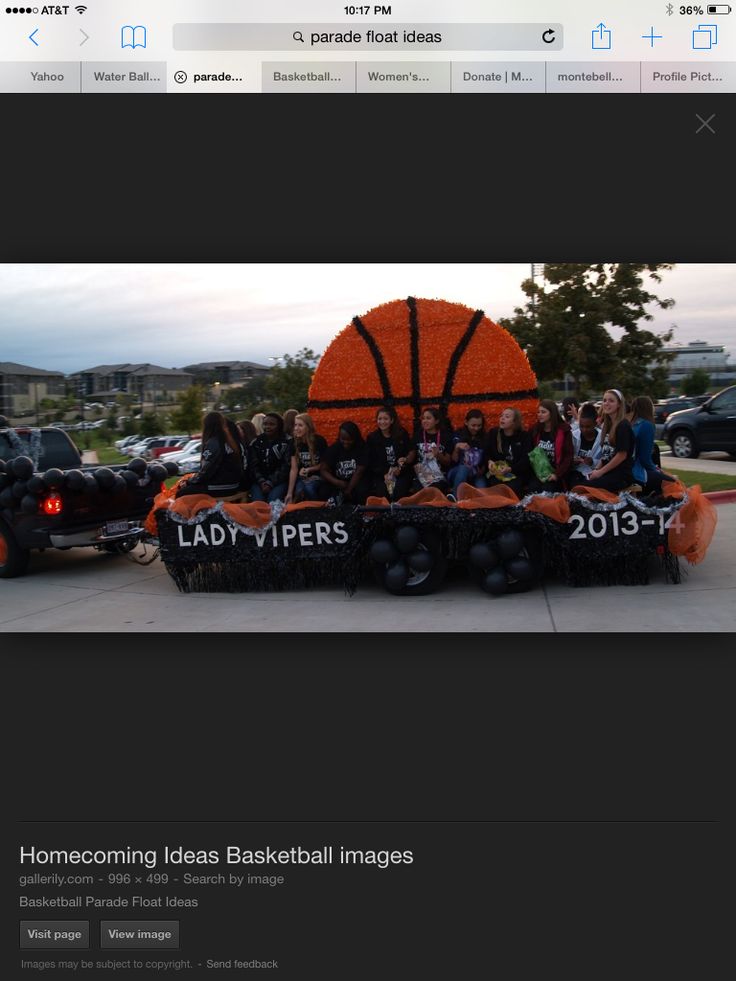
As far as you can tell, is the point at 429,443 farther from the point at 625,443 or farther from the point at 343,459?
the point at 625,443

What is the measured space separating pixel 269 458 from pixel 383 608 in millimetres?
2248

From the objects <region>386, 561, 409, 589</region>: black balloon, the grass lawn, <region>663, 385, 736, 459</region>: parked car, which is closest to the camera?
<region>386, 561, 409, 589</region>: black balloon

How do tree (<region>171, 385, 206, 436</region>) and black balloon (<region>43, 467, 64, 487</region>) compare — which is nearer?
black balloon (<region>43, 467, 64, 487</region>)

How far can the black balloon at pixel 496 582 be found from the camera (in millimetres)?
5910

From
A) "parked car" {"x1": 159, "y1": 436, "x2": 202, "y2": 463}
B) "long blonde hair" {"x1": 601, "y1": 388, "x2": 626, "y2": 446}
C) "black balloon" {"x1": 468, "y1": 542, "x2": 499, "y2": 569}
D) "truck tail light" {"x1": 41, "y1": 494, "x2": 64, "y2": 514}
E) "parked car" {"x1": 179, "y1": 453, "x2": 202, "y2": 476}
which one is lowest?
"black balloon" {"x1": 468, "y1": 542, "x2": 499, "y2": 569}

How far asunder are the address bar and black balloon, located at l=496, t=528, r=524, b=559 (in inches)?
135

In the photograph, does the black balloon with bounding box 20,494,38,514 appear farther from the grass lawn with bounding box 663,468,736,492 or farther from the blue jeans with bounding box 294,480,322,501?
the grass lawn with bounding box 663,468,736,492

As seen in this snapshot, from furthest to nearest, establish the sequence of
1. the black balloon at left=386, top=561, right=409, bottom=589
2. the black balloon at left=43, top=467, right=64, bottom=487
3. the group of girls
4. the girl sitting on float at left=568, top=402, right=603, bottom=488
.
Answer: the black balloon at left=43, top=467, right=64, bottom=487
the girl sitting on float at left=568, top=402, right=603, bottom=488
the group of girls
the black balloon at left=386, top=561, right=409, bottom=589

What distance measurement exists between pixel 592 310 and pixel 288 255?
27.2ft

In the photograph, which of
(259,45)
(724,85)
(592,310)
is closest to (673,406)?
(592,310)

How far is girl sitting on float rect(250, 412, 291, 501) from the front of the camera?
7188 mm

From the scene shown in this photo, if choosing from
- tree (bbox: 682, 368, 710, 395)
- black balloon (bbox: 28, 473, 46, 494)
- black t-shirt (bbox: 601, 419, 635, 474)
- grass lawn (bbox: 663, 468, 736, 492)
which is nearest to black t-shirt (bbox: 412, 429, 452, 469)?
black t-shirt (bbox: 601, 419, 635, 474)

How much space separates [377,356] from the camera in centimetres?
717

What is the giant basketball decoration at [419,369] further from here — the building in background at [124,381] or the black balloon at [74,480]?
the black balloon at [74,480]
